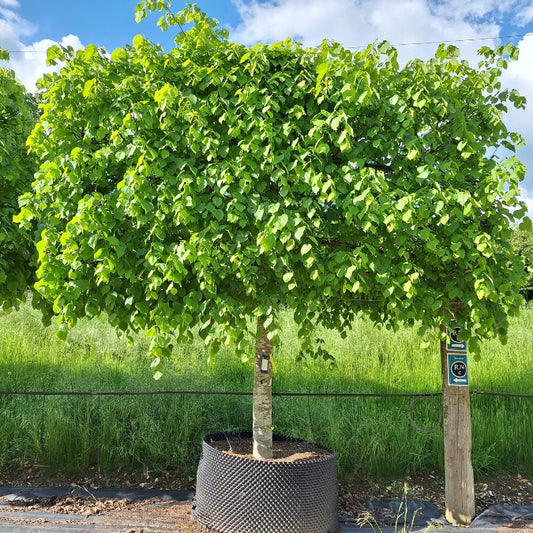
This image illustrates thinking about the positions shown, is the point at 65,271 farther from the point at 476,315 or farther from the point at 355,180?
the point at 476,315

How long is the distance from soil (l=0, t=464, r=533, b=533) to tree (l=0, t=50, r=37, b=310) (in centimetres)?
157

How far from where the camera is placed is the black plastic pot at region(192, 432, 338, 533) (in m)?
3.07

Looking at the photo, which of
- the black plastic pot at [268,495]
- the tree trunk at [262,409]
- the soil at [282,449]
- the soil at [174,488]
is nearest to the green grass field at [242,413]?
the soil at [174,488]

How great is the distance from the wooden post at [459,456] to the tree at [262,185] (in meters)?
0.72

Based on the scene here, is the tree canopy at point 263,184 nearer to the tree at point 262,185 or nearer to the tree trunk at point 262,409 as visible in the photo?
the tree at point 262,185

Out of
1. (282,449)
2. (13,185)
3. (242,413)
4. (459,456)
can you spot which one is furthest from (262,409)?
(13,185)

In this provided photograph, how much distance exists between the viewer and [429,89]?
Result: 9.80 ft

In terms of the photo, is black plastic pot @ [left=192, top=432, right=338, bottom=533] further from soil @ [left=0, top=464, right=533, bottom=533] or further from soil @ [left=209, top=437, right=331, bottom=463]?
soil @ [left=0, top=464, right=533, bottom=533]

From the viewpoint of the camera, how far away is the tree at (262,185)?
9.01 feet

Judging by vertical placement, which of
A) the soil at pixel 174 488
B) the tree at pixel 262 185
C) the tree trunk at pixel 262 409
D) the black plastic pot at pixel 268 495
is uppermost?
the tree at pixel 262 185

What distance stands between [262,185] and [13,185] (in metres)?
2.09

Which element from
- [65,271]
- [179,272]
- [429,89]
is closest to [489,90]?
[429,89]

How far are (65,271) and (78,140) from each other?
2.61ft

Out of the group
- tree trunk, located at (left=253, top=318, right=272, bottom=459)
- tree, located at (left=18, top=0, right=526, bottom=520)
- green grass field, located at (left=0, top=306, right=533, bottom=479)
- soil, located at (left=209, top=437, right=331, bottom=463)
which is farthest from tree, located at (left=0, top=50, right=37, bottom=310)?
soil, located at (left=209, top=437, right=331, bottom=463)
